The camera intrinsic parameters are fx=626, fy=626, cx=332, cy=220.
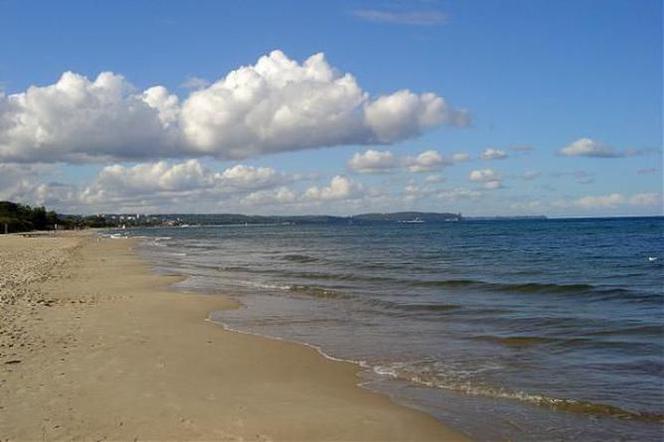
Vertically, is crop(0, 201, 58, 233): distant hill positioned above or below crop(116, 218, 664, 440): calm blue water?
above

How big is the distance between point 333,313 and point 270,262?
85.4ft

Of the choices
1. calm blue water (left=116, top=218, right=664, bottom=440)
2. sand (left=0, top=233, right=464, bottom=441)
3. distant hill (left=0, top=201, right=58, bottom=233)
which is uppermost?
distant hill (left=0, top=201, right=58, bottom=233)

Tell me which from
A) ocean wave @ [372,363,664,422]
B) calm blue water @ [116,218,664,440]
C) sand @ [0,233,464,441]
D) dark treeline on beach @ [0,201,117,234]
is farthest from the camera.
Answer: dark treeline on beach @ [0,201,117,234]

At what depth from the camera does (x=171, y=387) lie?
9766mm

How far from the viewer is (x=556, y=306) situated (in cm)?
2023

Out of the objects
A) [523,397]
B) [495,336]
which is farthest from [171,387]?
[495,336]

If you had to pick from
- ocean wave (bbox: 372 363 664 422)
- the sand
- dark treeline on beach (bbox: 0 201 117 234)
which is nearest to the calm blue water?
ocean wave (bbox: 372 363 664 422)

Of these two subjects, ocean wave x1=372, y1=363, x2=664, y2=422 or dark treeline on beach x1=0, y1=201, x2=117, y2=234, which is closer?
ocean wave x1=372, y1=363, x2=664, y2=422

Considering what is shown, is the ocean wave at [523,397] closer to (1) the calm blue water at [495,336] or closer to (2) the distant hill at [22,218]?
Result: (1) the calm blue water at [495,336]

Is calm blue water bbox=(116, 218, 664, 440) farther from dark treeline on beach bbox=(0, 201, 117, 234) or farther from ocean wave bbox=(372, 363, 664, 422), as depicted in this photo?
dark treeline on beach bbox=(0, 201, 117, 234)

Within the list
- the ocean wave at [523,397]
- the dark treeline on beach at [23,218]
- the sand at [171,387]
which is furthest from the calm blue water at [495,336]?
the dark treeline on beach at [23,218]

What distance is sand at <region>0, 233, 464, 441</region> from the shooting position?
7.79 meters

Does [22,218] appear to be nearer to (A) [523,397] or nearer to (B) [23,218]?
(B) [23,218]

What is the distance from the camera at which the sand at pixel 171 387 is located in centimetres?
779
